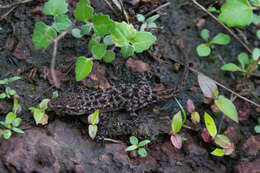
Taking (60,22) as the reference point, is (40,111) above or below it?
below

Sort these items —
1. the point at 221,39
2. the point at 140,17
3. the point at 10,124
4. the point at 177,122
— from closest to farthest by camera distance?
1. the point at 10,124
2. the point at 177,122
3. the point at 140,17
4. the point at 221,39

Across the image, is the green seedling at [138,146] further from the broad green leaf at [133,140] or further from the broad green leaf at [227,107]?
the broad green leaf at [227,107]

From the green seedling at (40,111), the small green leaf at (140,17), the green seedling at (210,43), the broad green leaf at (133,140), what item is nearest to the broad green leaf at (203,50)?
the green seedling at (210,43)

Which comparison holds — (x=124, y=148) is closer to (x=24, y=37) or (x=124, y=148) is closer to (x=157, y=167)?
(x=157, y=167)

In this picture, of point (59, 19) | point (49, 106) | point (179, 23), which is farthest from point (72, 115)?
point (179, 23)

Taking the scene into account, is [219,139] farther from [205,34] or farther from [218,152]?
[205,34]

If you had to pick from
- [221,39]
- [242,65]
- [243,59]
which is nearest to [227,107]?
[242,65]
